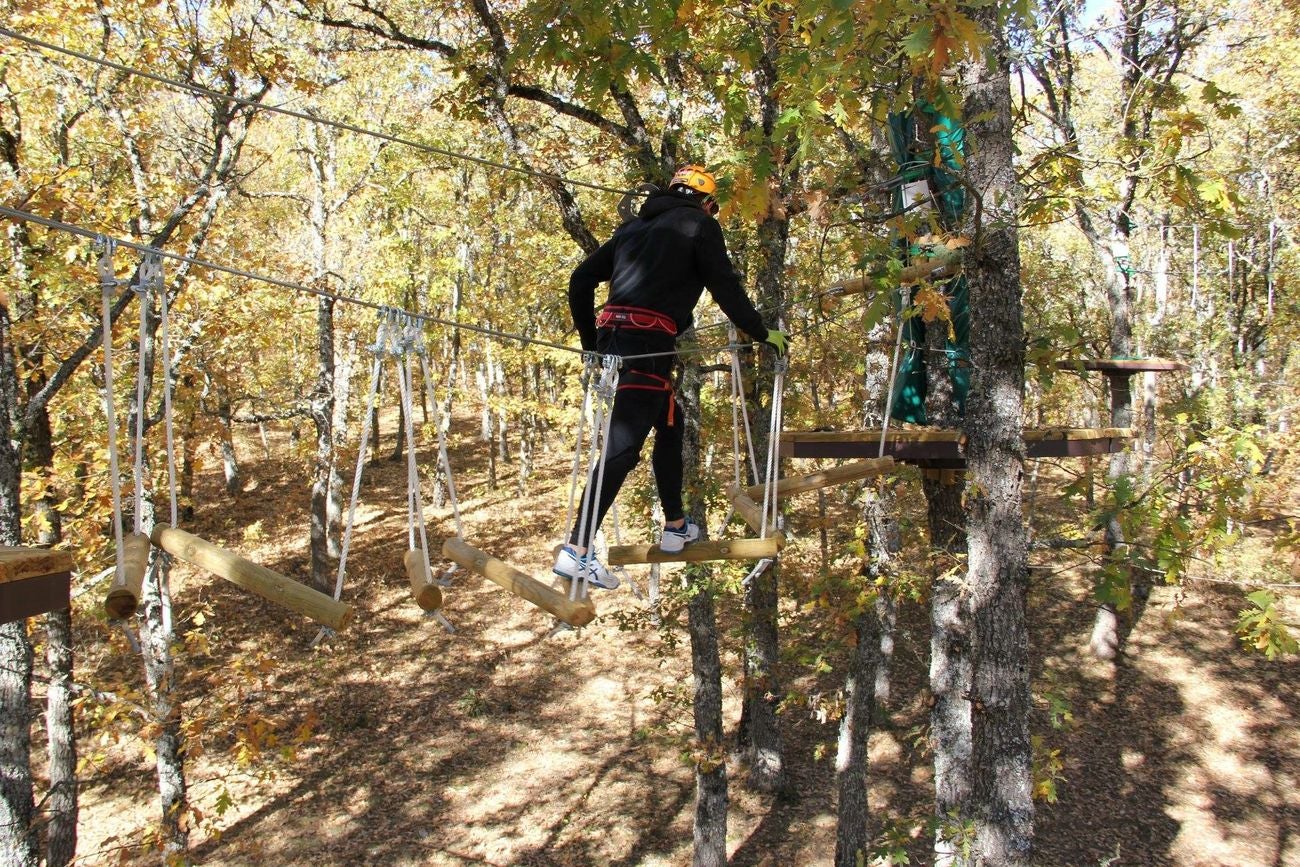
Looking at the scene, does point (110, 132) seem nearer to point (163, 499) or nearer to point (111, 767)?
point (163, 499)

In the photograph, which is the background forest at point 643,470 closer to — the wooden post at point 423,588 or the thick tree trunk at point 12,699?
the thick tree trunk at point 12,699

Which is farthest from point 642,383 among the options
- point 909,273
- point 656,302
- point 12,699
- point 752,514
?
point 12,699

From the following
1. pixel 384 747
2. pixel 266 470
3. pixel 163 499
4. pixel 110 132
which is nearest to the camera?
pixel 110 132

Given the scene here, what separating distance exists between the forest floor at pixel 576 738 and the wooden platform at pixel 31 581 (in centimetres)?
630

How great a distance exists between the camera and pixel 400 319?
139 inches

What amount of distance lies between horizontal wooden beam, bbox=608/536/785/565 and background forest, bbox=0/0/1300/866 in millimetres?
1030

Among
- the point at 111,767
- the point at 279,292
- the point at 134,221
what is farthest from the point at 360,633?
the point at 134,221

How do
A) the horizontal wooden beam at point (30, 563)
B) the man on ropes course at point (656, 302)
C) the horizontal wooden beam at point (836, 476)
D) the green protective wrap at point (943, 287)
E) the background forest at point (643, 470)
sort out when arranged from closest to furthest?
the horizontal wooden beam at point (30, 563) → the man on ropes course at point (656, 302) → the background forest at point (643, 470) → the horizontal wooden beam at point (836, 476) → the green protective wrap at point (943, 287)

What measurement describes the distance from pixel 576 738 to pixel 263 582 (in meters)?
11.5

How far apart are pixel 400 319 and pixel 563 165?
549cm

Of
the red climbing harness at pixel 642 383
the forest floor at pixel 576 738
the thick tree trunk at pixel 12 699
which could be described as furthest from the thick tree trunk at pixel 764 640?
the thick tree trunk at pixel 12 699

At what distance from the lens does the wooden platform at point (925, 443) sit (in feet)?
16.1

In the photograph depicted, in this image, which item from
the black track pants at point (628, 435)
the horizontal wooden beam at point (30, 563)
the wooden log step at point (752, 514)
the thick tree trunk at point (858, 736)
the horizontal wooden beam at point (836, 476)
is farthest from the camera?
the thick tree trunk at point (858, 736)

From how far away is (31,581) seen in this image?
2186 mm
